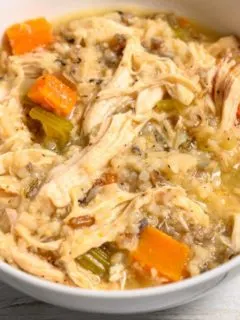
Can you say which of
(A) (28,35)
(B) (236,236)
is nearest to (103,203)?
(B) (236,236)

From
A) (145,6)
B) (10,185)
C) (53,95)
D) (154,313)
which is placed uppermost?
(145,6)

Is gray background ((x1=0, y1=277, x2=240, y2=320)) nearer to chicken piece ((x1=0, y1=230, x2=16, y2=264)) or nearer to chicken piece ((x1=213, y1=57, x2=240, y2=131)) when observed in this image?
chicken piece ((x1=0, y1=230, x2=16, y2=264))

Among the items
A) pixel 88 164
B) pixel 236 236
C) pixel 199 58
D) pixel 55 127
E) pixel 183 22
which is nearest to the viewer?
pixel 236 236

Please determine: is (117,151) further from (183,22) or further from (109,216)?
(183,22)

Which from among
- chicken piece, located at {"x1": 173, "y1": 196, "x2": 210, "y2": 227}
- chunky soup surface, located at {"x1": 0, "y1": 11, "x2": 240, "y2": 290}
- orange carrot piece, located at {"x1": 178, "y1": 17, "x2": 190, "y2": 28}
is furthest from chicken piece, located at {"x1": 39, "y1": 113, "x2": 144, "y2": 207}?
orange carrot piece, located at {"x1": 178, "y1": 17, "x2": 190, "y2": 28}

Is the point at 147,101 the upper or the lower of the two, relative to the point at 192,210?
upper

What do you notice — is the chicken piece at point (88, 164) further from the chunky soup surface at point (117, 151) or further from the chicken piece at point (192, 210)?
the chicken piece at point (192, 210)
